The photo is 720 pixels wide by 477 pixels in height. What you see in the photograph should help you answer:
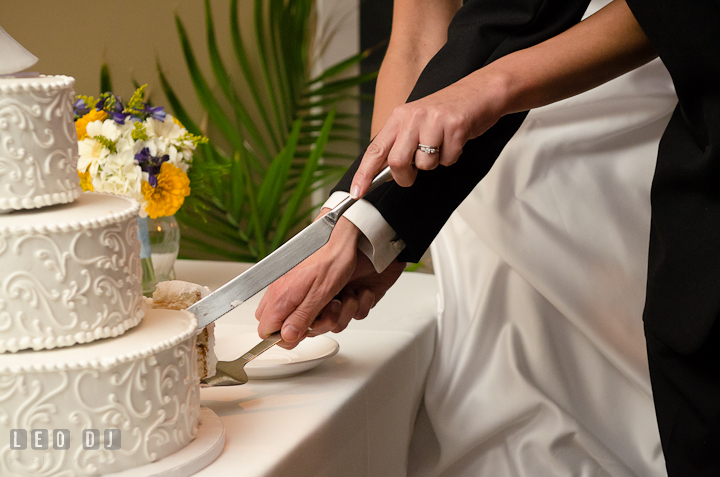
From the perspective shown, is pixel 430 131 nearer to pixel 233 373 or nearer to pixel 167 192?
pixel 233 373

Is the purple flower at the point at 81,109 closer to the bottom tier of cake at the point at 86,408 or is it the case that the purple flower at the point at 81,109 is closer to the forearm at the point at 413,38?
the forearm at the point at 413,38

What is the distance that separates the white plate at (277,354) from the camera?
93cm

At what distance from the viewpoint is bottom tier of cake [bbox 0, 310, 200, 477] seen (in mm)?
618

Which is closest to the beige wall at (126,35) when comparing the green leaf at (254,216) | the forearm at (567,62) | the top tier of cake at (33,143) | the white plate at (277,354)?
the green leaf at (254,216)

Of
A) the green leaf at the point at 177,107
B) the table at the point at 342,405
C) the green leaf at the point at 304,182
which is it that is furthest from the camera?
the green leaf at the point at 177,107

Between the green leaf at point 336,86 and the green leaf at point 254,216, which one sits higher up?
the green leaf at point 336,86

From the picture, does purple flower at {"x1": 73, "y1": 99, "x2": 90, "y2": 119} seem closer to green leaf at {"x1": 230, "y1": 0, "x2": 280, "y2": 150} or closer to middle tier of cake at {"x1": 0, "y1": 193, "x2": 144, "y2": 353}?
middle tier of cake at {"x1": 0, "y1": 193, "x2": 144, "y2": 353}

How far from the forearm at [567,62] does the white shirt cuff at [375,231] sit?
0.25 m

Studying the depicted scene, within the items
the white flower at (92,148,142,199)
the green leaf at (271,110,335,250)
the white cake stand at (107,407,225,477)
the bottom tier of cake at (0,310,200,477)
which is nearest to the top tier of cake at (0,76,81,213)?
the bottom tier of cake at (0,310,200,477)

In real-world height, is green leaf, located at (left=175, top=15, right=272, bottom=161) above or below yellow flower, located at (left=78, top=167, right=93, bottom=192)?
below

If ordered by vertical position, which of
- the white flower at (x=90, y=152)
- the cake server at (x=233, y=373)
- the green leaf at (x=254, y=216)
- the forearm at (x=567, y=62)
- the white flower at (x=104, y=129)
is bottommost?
the green leaf at (x=254, y=216)

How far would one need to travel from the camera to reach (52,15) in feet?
9.53

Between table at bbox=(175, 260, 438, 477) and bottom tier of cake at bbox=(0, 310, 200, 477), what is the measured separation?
0.08 m

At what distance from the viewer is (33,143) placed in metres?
0.66
